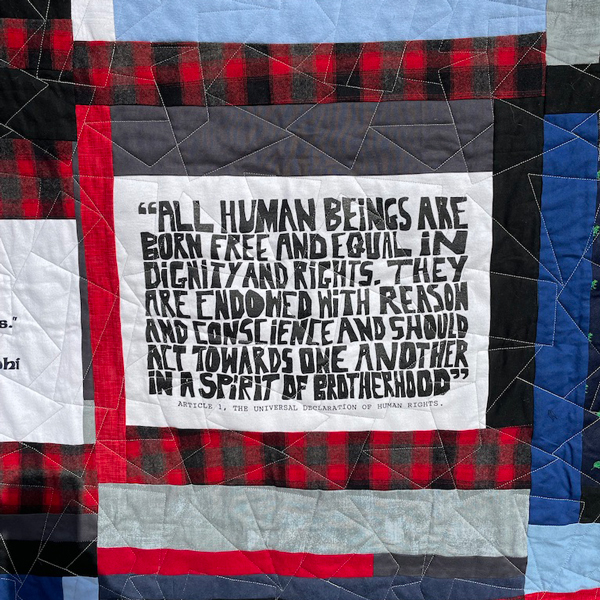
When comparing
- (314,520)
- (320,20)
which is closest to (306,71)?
(320,20)

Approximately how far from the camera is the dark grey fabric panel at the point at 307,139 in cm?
71

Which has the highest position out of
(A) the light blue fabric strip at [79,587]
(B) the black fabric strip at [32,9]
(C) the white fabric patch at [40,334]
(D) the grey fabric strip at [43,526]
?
(B) the black fabric strip at [32,9]

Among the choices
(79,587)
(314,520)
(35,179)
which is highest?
(35,179)

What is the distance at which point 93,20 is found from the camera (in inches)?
27.9

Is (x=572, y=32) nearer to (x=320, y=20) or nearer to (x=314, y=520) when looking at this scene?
(x=320, y=20)

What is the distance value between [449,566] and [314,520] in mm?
223

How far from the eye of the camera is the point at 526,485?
2.53 feet

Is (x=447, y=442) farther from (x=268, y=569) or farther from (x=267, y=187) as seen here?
(x=267, y=187)

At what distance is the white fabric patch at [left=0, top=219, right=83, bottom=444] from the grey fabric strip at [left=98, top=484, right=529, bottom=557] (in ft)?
0.48

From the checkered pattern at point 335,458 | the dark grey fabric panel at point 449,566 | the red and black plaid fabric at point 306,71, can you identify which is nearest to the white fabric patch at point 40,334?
the checkered pattern at point 335,458

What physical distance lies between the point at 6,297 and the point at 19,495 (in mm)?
309

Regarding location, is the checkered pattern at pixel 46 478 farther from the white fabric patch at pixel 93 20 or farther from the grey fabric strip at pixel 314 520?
the white fabric patch at pixel 93 20

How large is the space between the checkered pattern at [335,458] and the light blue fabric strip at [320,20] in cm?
58

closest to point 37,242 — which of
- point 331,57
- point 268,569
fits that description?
point 331,57
